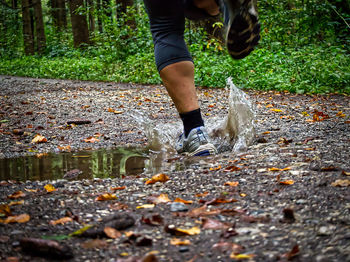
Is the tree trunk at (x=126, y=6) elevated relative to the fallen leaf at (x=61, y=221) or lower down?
elevated

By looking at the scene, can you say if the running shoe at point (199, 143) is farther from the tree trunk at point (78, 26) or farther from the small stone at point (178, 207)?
the tree trunk at point (78, 26)

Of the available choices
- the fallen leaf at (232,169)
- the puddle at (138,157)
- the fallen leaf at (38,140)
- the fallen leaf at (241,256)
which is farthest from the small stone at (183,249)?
the fallen leaf at (38,140)

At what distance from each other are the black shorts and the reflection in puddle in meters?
0.62

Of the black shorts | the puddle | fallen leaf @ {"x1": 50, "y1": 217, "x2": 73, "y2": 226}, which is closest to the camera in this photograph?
fallen leaf @ {"x1": 50, "y1": 217, "x2": 73, "y2": 226}

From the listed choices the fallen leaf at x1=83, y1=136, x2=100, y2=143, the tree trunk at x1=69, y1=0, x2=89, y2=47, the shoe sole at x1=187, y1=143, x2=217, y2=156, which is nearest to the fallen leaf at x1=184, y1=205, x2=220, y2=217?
the shoe sole at x1=187, y1=143, x2=217, y2=156

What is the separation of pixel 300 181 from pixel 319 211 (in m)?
0.34

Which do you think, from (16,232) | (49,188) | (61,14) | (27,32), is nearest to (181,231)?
(16,232)

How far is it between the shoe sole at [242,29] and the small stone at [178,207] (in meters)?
1.05

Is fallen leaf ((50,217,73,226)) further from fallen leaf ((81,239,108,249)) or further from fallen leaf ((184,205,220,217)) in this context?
fallen leaf ((184,205,220,217))

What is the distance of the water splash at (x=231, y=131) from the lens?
2736 mm

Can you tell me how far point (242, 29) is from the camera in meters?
2.12

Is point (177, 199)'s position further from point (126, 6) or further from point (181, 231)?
point (126, 6)

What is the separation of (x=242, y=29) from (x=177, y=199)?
106 cm

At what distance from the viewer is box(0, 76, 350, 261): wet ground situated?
1.13 meters
